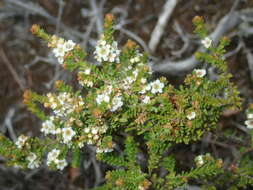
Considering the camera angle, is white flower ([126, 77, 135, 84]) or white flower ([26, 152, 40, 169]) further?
white flower ([26, 152, 40, 169])

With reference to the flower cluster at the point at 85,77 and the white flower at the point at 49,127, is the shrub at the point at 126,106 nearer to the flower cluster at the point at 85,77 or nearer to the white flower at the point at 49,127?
the flower cluster at the point at 85,77

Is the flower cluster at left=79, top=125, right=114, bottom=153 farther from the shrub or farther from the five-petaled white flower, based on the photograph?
the five-petaled white flower

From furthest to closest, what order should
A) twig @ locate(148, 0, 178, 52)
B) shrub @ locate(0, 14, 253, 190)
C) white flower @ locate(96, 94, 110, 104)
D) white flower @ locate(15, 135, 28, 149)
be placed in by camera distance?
1. twig @ locate(148, 0, 178, 52)
2. white flower @ locate(15, 135, 28, 149)
3. shrub @ locate(0, 14, 253, 190)
4. white flower @ locate(96, 94, 110, 104)

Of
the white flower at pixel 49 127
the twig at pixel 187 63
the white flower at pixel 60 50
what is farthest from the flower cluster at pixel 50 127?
the twig at pixel 187 63

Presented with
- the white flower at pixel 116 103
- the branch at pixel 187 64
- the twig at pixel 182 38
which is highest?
the twig at pixel 182 38

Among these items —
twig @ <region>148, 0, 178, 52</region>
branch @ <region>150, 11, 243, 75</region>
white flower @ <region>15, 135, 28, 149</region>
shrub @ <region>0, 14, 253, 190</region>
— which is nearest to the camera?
shrub @ <region>0, 14, 253, 190</region>

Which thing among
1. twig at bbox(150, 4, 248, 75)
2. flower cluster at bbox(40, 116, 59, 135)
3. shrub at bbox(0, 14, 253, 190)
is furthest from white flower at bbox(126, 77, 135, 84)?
twig at bbox(150, 4, 248, 75)

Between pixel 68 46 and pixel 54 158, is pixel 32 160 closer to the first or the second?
pixel 54 158

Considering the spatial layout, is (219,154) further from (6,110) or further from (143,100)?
(6,110)
